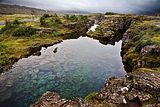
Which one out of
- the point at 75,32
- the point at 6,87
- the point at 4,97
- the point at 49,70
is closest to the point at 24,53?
the point at 49,70

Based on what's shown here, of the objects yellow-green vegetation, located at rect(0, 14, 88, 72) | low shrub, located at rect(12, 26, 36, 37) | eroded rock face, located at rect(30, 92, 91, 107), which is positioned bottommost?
yellow-green vegetation, located at rect(0, 14, 88, 72)

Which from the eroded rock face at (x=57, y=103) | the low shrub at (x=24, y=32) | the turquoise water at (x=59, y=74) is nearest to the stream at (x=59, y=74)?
the turquoise water at (x=59, y=74)

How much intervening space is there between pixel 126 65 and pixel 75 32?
100 metres

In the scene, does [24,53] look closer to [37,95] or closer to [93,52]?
[93,52]

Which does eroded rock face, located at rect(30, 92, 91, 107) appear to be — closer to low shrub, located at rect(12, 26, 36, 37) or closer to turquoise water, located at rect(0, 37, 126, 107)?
turquoise water, located at rect(0, 37, 126, 107)

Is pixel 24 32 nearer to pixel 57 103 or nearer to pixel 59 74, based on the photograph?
pixel 59 74

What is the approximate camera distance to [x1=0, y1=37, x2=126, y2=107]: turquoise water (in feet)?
213

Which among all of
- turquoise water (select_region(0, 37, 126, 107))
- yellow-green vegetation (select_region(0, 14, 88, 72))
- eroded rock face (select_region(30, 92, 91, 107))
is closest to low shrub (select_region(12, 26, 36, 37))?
yellow-green vegetation (select_region(0, 14, 88, 72))

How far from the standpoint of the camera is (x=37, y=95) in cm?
6406

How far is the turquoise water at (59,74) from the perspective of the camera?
64.9m

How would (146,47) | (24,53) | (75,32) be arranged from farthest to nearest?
(75,32) < (24,53) < (146,47)

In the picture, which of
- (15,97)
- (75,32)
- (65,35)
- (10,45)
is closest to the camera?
(15,97)

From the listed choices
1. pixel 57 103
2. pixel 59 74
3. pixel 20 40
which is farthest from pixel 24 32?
A: pixel 57 103

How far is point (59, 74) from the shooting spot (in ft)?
266
